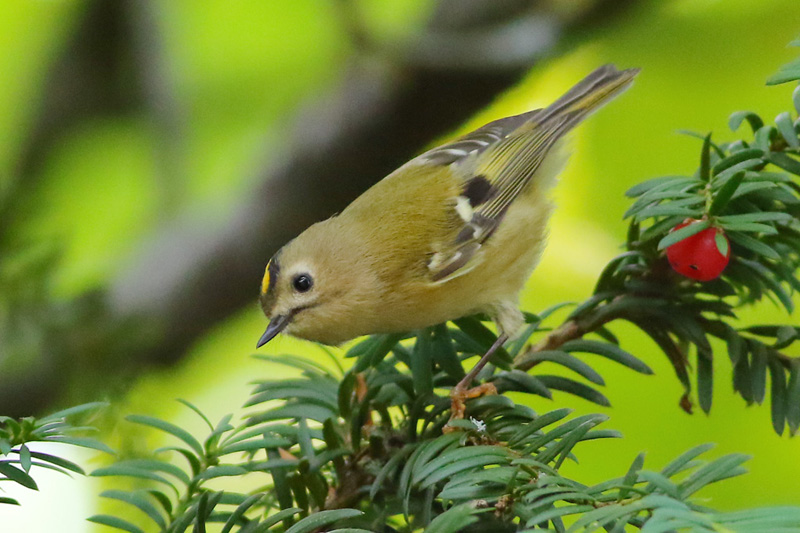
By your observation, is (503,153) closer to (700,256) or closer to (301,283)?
(301,283)

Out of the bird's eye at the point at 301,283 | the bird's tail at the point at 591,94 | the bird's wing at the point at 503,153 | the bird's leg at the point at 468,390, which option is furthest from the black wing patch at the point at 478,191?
the bird's leg at the point at 468,390

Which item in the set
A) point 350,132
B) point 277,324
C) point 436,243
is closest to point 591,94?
point 436,243

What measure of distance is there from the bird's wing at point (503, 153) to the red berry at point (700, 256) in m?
0.52

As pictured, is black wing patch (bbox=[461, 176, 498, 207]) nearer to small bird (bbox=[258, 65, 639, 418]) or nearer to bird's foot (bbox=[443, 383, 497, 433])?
small bird (bbox=[258, 65, 639, 418])

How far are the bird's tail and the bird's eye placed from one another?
Answer: 1.79 feet

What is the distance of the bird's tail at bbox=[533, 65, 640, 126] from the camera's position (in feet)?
4.58

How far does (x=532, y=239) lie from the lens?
1.33 metres

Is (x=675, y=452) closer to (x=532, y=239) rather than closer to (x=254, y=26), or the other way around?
(x=532, y=239)

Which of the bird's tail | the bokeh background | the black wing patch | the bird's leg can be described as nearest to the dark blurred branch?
the bokeh background

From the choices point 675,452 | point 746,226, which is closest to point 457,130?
point 675,452

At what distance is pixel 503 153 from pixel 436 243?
282 millimetres

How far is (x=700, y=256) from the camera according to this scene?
0.72 metres

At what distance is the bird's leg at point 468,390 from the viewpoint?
73 cm

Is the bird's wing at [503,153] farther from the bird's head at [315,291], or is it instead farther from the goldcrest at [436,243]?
the bird's head at [315,291]
